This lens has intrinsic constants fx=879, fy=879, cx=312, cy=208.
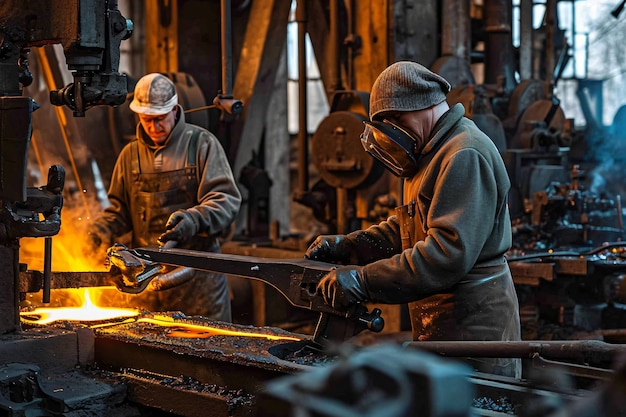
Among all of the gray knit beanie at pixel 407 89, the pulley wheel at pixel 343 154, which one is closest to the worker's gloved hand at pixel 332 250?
the gray knit beanie at pixel 407 89

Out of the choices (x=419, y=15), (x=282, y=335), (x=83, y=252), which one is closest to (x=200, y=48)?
(x=419, y=15)

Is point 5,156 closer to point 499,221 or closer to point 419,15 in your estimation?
point 499,221

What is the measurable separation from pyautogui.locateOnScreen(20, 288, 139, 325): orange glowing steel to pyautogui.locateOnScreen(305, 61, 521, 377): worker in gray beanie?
4.08 feet

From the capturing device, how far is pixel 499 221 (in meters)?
3.14

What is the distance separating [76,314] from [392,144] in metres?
1.67

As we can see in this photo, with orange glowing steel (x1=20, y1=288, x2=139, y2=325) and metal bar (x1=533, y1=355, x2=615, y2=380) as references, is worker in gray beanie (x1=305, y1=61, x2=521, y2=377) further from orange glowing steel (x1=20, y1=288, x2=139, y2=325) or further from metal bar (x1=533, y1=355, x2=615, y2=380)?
orange glowing steel (x1=20, y1=288, x2=139, y2=325)

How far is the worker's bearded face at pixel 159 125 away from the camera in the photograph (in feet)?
15.5

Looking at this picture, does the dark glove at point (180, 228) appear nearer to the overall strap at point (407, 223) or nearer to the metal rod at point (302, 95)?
the overall strap at point (407, 223)

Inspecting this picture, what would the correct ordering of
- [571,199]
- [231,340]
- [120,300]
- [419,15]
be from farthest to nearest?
[419,15] < [571,199] < [120,300] < [231,340]

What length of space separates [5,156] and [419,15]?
4.52 metres

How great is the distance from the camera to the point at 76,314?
12.8ft

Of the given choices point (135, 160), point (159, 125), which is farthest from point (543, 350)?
point (135, 160)

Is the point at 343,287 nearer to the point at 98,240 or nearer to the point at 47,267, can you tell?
the point at 47,267

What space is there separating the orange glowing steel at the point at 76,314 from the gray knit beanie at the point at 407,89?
1537 mm
